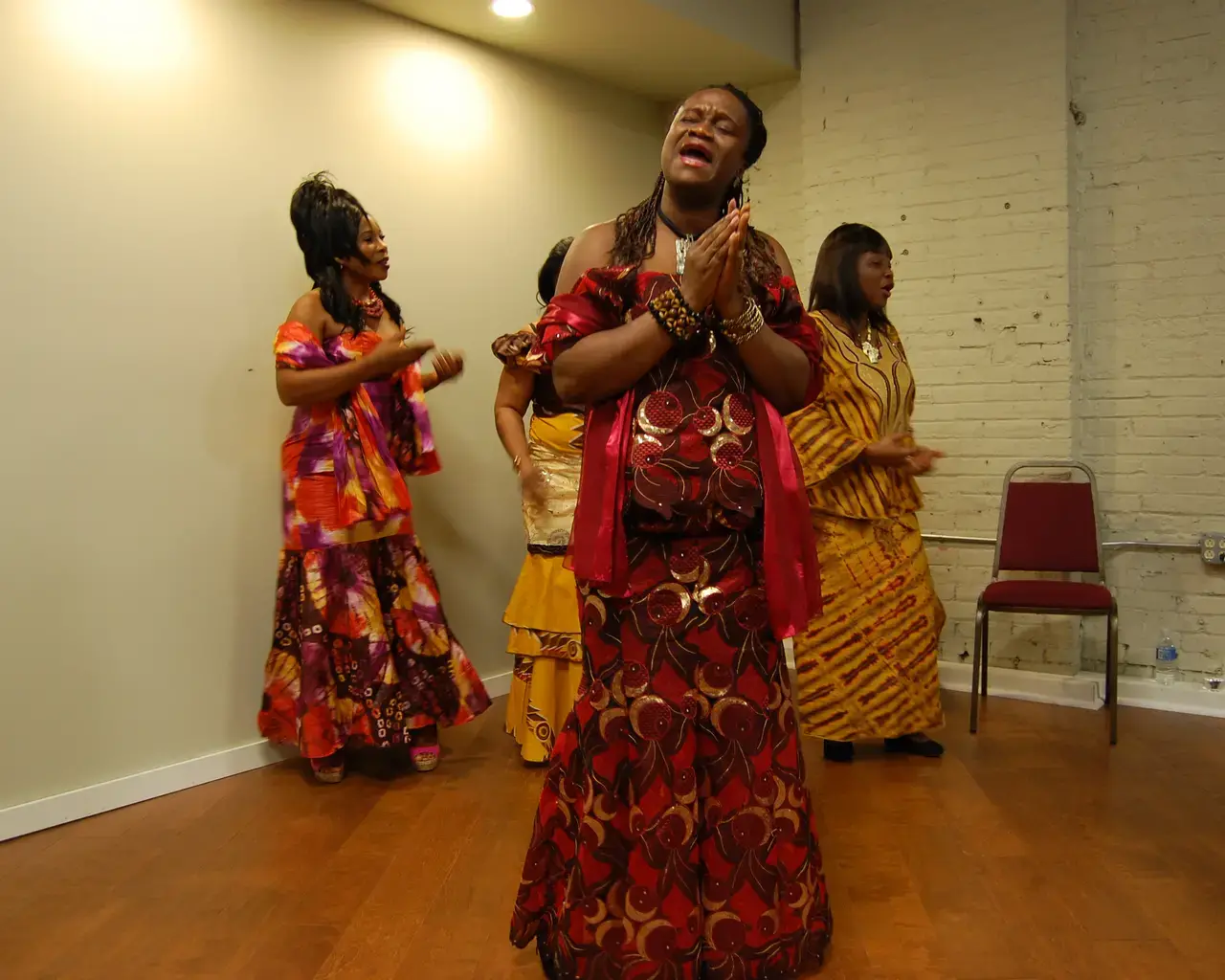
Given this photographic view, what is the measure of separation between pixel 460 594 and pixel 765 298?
2.50 metres

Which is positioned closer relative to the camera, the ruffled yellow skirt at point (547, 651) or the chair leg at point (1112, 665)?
the ruffled yellow skirt at point (547, 651)

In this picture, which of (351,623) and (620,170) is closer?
(351,623)

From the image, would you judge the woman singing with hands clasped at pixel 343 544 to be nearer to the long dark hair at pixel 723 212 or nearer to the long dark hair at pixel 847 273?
the long dark hair at pixel 847 273

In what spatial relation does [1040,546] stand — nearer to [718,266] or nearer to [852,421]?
[852,421]

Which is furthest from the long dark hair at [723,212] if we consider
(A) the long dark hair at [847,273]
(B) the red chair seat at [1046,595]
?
(B) the red chair seat at [1046,595]

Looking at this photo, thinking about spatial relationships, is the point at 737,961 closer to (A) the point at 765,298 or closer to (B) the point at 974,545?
(A) the point at 765,298

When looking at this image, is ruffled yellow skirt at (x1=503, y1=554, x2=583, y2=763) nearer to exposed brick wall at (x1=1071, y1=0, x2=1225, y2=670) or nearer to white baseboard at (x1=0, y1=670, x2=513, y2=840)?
white baseboard at (x1=0, y1=670, x2=513, y2=840)

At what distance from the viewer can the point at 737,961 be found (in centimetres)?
178

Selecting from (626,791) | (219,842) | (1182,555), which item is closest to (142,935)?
(219,842)

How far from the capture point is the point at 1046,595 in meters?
3.52

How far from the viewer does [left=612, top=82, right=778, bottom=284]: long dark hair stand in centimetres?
179

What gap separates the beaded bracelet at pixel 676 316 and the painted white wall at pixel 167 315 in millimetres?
1961

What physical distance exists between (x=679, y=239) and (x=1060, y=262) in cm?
269

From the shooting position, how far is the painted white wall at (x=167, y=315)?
2.79 m
